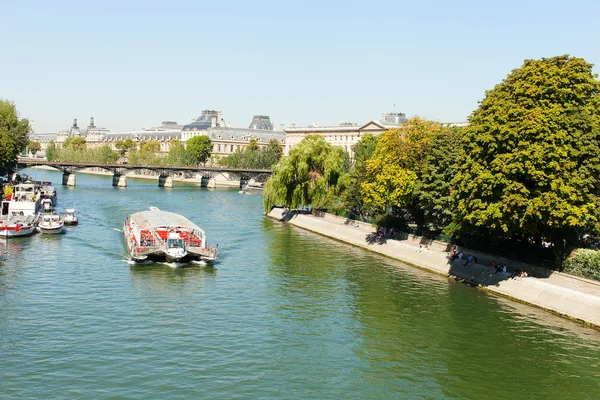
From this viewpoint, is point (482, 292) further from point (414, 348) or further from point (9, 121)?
point (9, 121)

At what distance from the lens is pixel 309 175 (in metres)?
99.1

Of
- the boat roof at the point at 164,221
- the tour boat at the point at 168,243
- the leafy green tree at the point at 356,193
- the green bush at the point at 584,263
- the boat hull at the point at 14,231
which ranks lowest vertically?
the boat hull at the point at 14,231

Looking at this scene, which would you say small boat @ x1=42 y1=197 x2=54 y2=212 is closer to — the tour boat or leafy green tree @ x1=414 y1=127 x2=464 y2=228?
the tour boat

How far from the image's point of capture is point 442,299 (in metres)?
51.5

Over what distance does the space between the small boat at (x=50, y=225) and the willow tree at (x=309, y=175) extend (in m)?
32.0

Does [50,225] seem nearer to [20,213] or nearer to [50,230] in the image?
[50,230]

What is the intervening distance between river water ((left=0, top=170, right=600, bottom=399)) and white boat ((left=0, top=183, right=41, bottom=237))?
797cm

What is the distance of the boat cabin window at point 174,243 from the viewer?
61562 mm

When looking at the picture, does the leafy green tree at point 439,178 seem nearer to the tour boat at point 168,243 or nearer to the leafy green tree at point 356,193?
the leafy green tree at point 356,193

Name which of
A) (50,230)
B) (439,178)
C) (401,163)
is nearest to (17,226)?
(50,230)

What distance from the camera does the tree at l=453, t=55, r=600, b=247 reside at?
164 feet

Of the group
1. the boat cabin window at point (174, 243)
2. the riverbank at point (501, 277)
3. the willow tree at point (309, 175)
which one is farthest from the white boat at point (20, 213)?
the riverbank at point (501, 277)

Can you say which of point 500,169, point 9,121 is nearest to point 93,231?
point 500,169

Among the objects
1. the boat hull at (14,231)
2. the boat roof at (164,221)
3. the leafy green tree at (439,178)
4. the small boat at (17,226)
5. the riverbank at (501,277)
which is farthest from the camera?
the small boat at (17,226)
